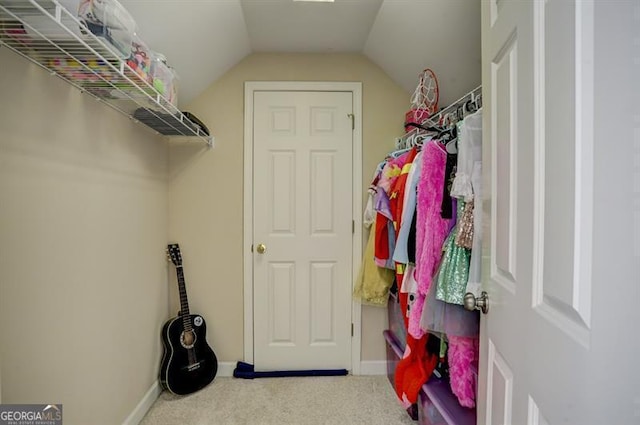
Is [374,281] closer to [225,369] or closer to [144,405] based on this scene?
[225,369]

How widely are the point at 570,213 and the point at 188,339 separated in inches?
85.1

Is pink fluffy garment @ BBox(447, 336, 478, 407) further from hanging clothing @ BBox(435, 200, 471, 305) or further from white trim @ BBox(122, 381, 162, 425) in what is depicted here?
white trim @ BBox(122, 381, 162, 425)

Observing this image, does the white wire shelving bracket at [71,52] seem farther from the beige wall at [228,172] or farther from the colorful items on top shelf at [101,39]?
the beige wall at [228,172]

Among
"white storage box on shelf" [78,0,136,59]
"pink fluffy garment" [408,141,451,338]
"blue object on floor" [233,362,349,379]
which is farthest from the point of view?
"blue object on floor" [233,362,349,379]

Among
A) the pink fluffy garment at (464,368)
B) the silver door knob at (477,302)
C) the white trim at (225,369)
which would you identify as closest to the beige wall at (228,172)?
the white trim at (225,369)

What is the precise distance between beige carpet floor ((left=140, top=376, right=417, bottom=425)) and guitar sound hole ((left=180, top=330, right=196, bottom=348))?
321 millimetres

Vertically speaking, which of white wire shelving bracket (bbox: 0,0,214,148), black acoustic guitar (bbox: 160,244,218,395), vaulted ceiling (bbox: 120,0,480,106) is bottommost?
black acoustic guitar (bbox: 160,244,218,395)

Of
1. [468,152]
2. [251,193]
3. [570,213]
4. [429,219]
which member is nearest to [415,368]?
[429,219]

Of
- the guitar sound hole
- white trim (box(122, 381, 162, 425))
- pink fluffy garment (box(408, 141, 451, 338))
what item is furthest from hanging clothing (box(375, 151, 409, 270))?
white trim (box(122, 381, 162, 425))

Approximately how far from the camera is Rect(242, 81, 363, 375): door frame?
2.25 m

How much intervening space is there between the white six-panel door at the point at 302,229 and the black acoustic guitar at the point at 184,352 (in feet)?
1.18

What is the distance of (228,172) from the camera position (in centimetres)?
226

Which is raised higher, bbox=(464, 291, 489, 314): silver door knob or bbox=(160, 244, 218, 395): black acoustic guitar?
bbox=(464, 291, 489, 314): silver door knob

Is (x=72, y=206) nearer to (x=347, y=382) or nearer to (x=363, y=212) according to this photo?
(x=363, y=212)
